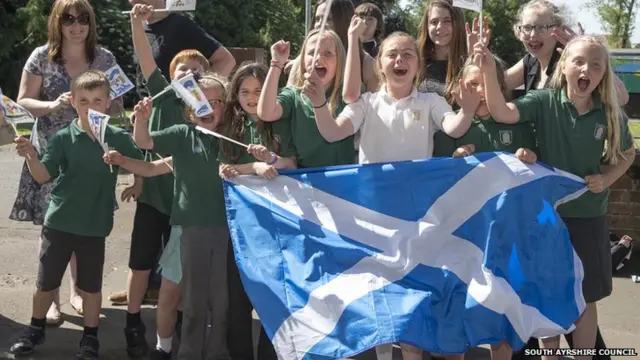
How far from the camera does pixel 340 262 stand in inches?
152

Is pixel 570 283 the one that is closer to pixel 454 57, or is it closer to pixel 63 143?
pixel 454 57

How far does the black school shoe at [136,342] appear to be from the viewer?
452 centimetres

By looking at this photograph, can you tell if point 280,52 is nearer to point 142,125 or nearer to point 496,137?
point 142,125

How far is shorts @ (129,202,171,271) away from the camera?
4656mm

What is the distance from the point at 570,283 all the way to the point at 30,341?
2994 mm

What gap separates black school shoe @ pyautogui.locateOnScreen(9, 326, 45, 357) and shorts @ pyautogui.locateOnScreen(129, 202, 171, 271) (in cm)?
65

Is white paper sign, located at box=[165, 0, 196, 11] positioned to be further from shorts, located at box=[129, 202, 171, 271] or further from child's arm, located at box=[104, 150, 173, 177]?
shorts, located at box=[129, 202, 171, 271]

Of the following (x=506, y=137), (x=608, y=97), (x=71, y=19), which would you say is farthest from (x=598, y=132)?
(x=71, y=19)

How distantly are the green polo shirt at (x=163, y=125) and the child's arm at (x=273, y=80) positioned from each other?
92 centimetres

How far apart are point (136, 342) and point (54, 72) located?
5.73 ft

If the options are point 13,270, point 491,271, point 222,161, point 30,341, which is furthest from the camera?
point 13,270

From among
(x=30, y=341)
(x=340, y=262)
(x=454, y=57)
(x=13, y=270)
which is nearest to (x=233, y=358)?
(x=340, y=262)

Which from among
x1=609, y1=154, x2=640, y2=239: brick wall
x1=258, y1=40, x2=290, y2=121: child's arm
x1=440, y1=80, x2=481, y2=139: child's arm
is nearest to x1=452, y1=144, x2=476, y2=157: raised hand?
x1=440, y1=80, x2=481, y2=139: child's arm

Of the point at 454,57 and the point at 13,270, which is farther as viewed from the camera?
the point at 13,270
